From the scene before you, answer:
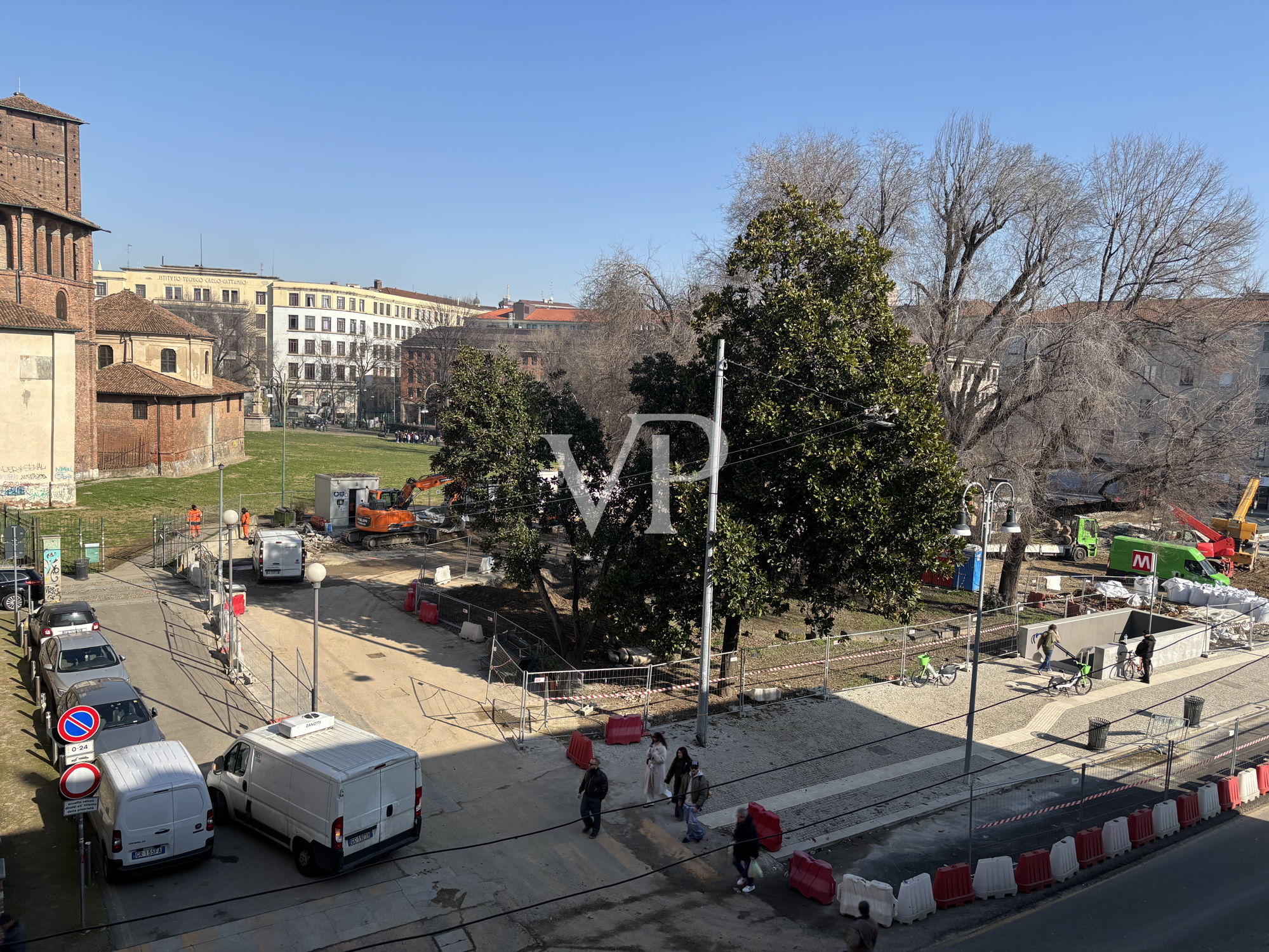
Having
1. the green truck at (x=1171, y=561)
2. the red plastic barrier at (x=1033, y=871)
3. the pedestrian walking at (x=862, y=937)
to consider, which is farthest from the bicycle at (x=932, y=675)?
the green truck at (x=1171, y=561)

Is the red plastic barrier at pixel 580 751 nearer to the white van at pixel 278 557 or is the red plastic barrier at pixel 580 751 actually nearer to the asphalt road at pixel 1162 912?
the asphalt road at pixel 1162 912

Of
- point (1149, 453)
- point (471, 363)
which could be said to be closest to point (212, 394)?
point (471, 363)

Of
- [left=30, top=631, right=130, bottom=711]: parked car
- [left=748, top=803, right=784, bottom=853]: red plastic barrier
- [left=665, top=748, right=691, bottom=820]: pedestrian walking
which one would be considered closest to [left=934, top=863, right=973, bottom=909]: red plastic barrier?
[left=748, top=803, right=784, bottom=853]: red plastic barrier

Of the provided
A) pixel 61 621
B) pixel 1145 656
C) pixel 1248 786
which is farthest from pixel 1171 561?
pixel 61 621

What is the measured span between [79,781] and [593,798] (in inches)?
281

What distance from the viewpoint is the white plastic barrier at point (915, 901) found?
1184 cm

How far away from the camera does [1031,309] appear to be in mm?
31016

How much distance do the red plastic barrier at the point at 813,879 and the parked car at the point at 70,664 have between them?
45.8 feet

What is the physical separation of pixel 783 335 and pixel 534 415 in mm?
7470

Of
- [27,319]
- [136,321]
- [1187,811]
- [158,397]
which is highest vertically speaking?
[136,321]

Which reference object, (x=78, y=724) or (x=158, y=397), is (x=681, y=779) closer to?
(x=78, y=724)

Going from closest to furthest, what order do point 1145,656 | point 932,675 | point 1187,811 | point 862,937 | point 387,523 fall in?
point 862,937 → point 1187,811 → point 932,675 → point 1145,656 → point 387,523

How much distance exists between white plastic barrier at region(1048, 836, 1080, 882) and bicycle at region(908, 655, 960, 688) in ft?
31.0

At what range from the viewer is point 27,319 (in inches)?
1602
